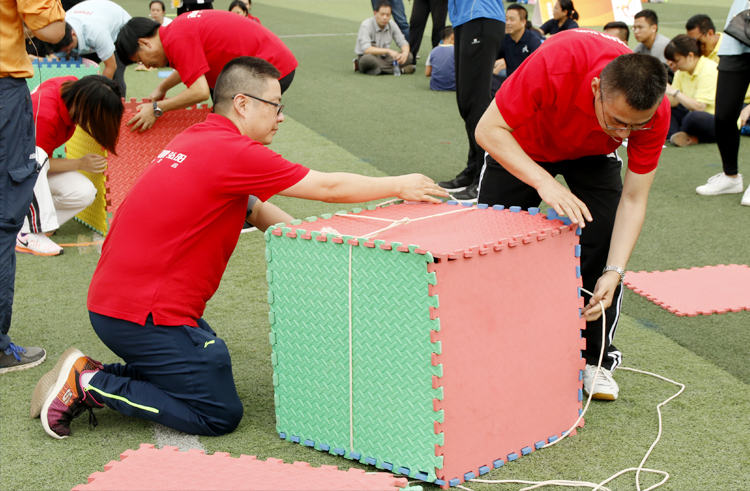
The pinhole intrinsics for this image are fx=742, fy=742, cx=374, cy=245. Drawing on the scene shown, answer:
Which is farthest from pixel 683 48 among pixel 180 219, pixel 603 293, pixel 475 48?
pixel 180 219

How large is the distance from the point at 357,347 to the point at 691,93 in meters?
5.64

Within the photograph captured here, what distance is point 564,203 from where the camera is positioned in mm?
2340

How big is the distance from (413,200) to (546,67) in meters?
0.61

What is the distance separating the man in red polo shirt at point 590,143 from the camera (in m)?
2.23

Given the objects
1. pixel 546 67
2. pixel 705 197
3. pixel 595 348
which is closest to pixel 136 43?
pixel 546 67

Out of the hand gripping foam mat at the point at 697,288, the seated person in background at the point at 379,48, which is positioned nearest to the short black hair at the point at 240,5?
the seated person in background at the point at 379,48

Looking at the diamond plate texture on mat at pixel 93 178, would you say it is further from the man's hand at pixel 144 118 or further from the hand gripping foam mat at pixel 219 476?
the hand gripping foam mat at pixel 219 476

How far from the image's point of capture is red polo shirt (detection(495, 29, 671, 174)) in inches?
93.3

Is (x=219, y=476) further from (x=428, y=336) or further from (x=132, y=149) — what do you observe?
(x=132, y=149)

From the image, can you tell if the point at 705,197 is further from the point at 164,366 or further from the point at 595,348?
the point at 164,366

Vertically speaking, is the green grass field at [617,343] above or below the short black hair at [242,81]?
below

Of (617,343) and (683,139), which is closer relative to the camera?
(617,343)

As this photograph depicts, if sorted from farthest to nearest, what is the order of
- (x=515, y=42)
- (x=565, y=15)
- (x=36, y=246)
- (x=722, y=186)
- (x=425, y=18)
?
(x=425, y=18) < (x=565, y=15) < (x=515, y=42) < (x=722, y=186) < (x=36, y=246)

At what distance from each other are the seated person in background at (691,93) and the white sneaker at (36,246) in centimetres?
513
